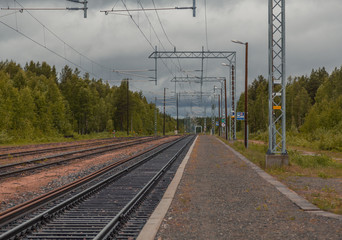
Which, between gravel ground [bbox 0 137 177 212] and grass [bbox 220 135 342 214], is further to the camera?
gravel ground [bbox 0 137 177 212]

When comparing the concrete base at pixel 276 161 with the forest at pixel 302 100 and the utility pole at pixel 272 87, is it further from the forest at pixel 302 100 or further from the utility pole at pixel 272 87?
the forest at pixel 302 100

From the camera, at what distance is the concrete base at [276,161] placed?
16.2 metres

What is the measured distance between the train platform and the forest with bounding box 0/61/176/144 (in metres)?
31.2

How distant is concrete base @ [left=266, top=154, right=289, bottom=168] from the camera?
16188mm

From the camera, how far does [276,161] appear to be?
639 inches

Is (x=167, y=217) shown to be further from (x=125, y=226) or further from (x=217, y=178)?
(x=217, y=178)

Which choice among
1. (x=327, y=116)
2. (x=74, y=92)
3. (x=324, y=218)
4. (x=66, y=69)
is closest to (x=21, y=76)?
(x=74, y=92)

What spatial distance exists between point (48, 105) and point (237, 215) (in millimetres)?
71971

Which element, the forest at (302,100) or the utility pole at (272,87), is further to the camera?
the forest at (302,100)

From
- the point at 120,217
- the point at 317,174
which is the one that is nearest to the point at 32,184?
the point at 120,217

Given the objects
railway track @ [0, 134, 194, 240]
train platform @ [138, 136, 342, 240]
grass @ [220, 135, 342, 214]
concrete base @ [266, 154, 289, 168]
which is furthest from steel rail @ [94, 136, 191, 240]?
concrete base @ [266, 154, 289, 168]

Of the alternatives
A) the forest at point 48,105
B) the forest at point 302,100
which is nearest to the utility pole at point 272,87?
the forest at point 48,105

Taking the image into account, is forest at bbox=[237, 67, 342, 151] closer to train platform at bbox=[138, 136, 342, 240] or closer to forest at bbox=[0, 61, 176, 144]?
forest at bbox=[0, 61, 176, 144]

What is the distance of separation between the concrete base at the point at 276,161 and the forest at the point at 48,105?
28.7 metres
